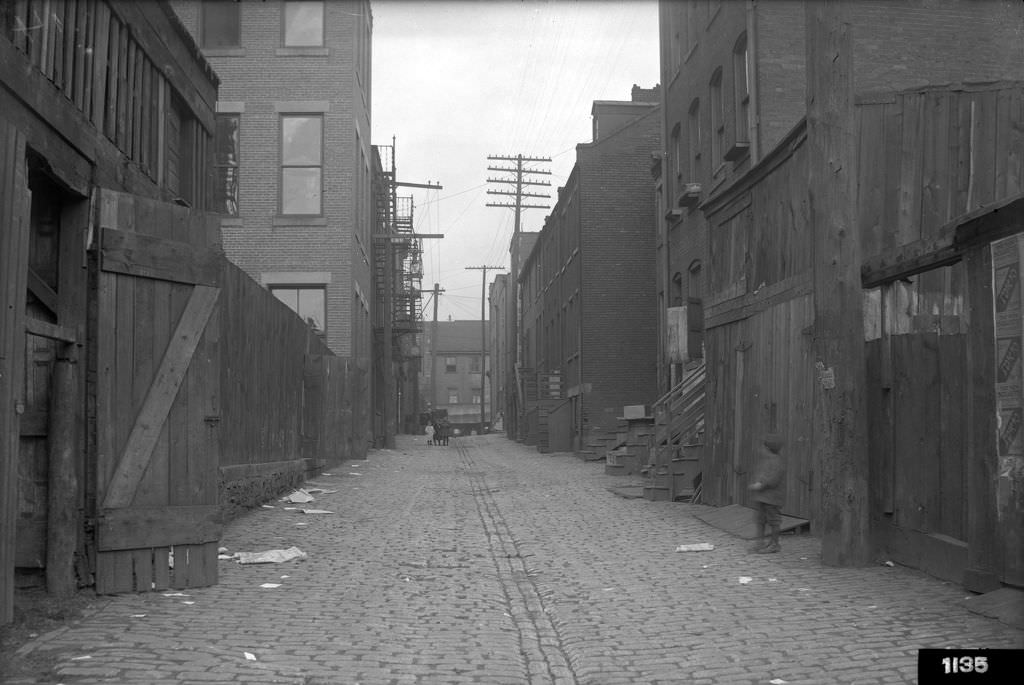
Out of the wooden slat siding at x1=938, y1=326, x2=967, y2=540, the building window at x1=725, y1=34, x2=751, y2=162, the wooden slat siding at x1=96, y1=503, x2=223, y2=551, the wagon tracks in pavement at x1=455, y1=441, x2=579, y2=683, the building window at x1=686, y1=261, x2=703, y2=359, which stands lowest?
the wagon tracks in pavement at x1=455, y1=441, x2=579, y2=683

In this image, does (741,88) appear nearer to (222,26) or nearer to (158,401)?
(222,26)

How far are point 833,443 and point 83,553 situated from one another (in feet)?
19.2

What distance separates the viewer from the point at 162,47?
10.2 m

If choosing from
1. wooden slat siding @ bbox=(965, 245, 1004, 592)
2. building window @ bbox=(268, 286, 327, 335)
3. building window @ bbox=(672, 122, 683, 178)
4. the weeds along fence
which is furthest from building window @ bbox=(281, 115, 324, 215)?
wooden slat siding @ bbox=(965, 245, 1004, 592)

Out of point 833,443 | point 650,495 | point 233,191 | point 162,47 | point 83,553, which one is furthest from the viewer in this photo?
point 233,191

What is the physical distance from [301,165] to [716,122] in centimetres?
1028

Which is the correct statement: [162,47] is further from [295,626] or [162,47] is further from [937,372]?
[937,372]

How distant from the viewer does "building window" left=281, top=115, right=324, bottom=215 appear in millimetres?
25016

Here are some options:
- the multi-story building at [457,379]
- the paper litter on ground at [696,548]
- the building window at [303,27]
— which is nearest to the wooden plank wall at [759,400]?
the paper litter on ground at [696,548]

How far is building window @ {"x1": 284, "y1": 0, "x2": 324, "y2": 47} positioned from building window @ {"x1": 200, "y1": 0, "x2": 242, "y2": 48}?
1170 millimetres

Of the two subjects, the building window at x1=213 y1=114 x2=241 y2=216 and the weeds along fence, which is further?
the building window at x1=213 y1=114 x2=241 y2=216

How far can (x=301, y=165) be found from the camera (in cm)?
2516

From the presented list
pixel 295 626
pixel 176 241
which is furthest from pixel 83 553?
pixel 176 241

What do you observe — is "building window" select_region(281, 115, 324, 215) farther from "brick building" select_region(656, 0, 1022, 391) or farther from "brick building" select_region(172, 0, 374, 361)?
"brick building" select_region(656, 0, 1022, 391)
